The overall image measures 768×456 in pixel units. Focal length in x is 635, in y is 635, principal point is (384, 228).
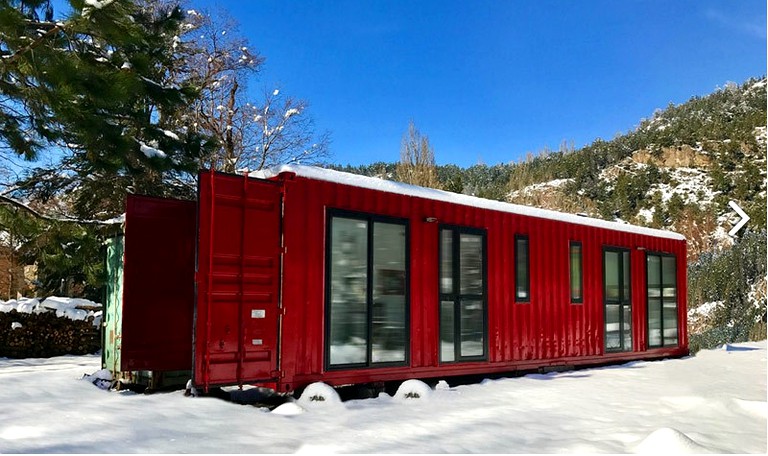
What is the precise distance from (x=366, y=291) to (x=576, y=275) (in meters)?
4.52

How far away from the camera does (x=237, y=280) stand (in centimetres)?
614

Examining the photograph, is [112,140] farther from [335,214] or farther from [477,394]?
[477,394]

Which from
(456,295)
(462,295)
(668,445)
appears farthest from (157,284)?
(668,445)

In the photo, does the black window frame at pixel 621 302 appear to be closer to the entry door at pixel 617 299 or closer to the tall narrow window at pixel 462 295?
the entry door at pixel 617 299

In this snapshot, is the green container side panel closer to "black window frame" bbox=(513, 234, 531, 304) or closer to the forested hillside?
"black window frame" bbox=(513, 234, 531, 304)

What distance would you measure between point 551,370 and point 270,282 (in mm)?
5263

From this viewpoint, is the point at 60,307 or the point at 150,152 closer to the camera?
the point at 150,152

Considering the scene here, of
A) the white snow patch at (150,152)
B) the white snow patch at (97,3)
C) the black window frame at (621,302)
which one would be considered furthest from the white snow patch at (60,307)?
the black window frame at (621,302)

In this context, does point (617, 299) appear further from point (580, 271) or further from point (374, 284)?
point (374, 284)

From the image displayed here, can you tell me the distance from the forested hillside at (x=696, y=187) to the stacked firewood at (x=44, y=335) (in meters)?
16.6

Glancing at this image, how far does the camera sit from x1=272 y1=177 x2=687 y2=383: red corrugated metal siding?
6.59 metres

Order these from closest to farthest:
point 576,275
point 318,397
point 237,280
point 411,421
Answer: point 411,421
point 237,280
point 318,397
point 576,275

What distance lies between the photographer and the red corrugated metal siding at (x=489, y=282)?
21.6 ft

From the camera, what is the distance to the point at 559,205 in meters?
33.6
